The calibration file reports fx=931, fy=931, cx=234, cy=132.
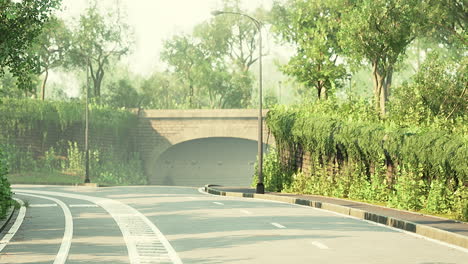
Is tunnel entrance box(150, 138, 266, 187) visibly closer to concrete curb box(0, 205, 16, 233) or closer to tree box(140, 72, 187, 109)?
tree box(140, 72, 187, 109)

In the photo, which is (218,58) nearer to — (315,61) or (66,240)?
(315,61)

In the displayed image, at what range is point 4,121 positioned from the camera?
58.4 m

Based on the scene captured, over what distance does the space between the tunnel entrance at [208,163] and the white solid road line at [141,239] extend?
47.5 metres

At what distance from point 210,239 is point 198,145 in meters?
58.4

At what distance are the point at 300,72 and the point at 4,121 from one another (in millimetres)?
22305

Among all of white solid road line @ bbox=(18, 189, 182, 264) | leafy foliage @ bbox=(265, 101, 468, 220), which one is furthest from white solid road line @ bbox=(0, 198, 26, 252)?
leafy foliage @ bbox=(265, 101, 468, 220)

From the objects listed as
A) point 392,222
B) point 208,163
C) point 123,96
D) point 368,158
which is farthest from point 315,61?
point 123,96

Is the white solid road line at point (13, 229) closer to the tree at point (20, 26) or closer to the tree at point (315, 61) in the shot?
the tree at point (20, 26)

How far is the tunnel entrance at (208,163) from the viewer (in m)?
74.7

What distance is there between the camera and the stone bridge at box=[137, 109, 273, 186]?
68125mm

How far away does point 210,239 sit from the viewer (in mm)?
17109

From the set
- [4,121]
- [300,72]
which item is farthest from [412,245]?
[4,121]

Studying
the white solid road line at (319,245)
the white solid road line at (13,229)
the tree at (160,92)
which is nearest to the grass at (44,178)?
the tree at (160,92)

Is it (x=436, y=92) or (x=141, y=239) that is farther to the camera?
(x=436, y=92)
